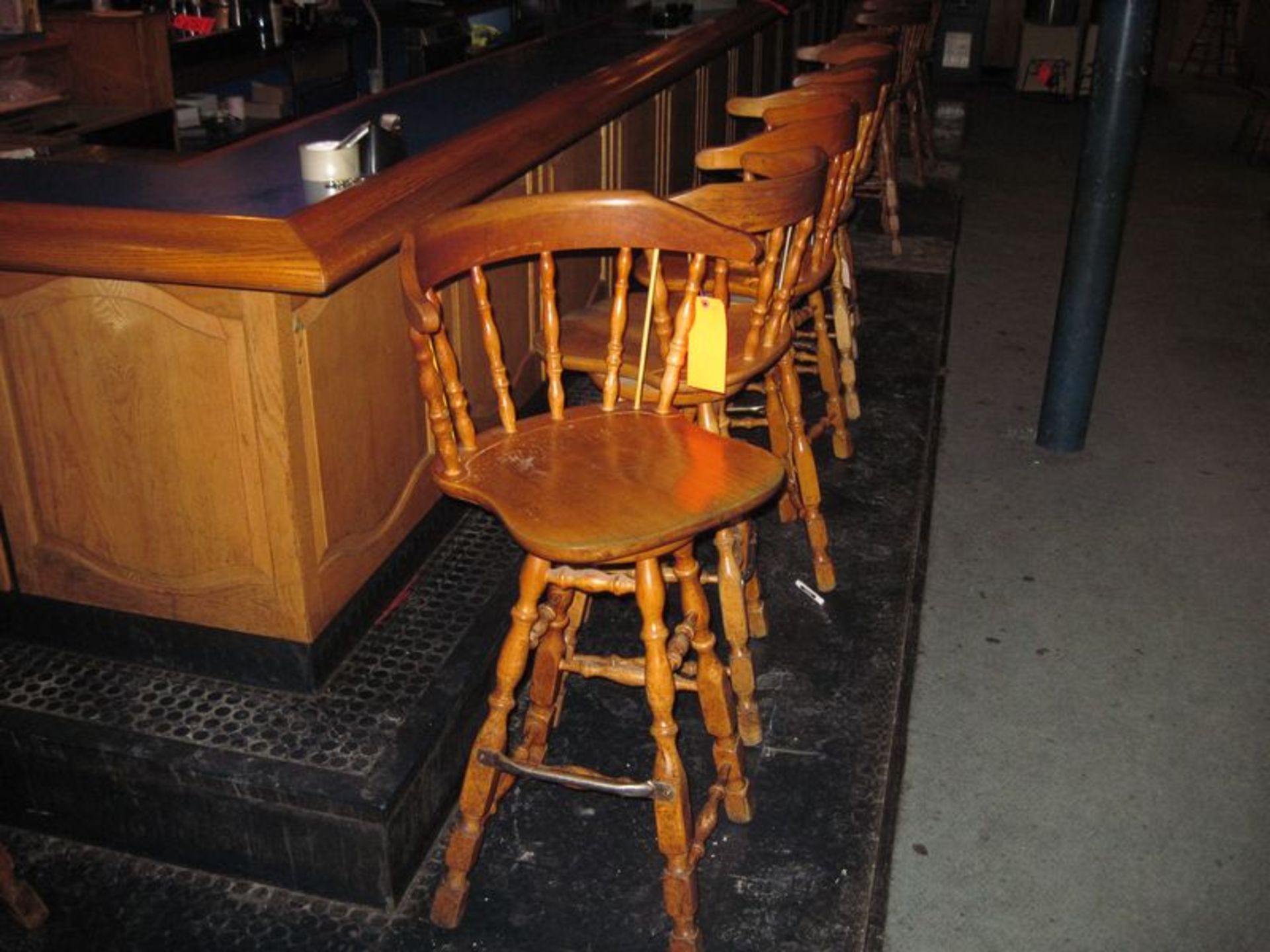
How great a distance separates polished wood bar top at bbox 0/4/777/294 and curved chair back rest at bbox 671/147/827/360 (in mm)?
500

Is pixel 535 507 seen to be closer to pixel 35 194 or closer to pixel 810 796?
pixel 810 796

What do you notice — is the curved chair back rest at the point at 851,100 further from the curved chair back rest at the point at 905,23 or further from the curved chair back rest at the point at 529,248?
the curved chair back rest at the point at 905,23

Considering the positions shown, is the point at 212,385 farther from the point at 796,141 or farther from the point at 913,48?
the point at 913,48

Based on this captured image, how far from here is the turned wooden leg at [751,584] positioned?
2.44 metres

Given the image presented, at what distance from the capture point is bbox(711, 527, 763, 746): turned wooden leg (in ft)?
7.36

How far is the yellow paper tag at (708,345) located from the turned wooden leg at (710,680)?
29 centimetres

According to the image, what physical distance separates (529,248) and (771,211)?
17.3 inches

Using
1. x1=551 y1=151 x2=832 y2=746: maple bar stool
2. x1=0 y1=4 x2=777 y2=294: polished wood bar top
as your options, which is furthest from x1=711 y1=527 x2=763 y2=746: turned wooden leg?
x1=0 y1=4 x2=777 y2=294: polished wood bar top

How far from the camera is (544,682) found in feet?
6.74

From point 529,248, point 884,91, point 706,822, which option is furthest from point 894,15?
point 706,822

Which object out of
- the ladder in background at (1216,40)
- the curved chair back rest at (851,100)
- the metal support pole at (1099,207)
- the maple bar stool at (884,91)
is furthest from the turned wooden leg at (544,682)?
the ladder in background at (1216,40)

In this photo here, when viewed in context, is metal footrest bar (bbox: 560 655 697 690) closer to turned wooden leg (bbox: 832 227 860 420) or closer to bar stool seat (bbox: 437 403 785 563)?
bar stool seat (bbox: 437 403 785 563)

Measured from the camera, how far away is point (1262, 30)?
859 cm

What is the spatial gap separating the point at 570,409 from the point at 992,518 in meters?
1.62
